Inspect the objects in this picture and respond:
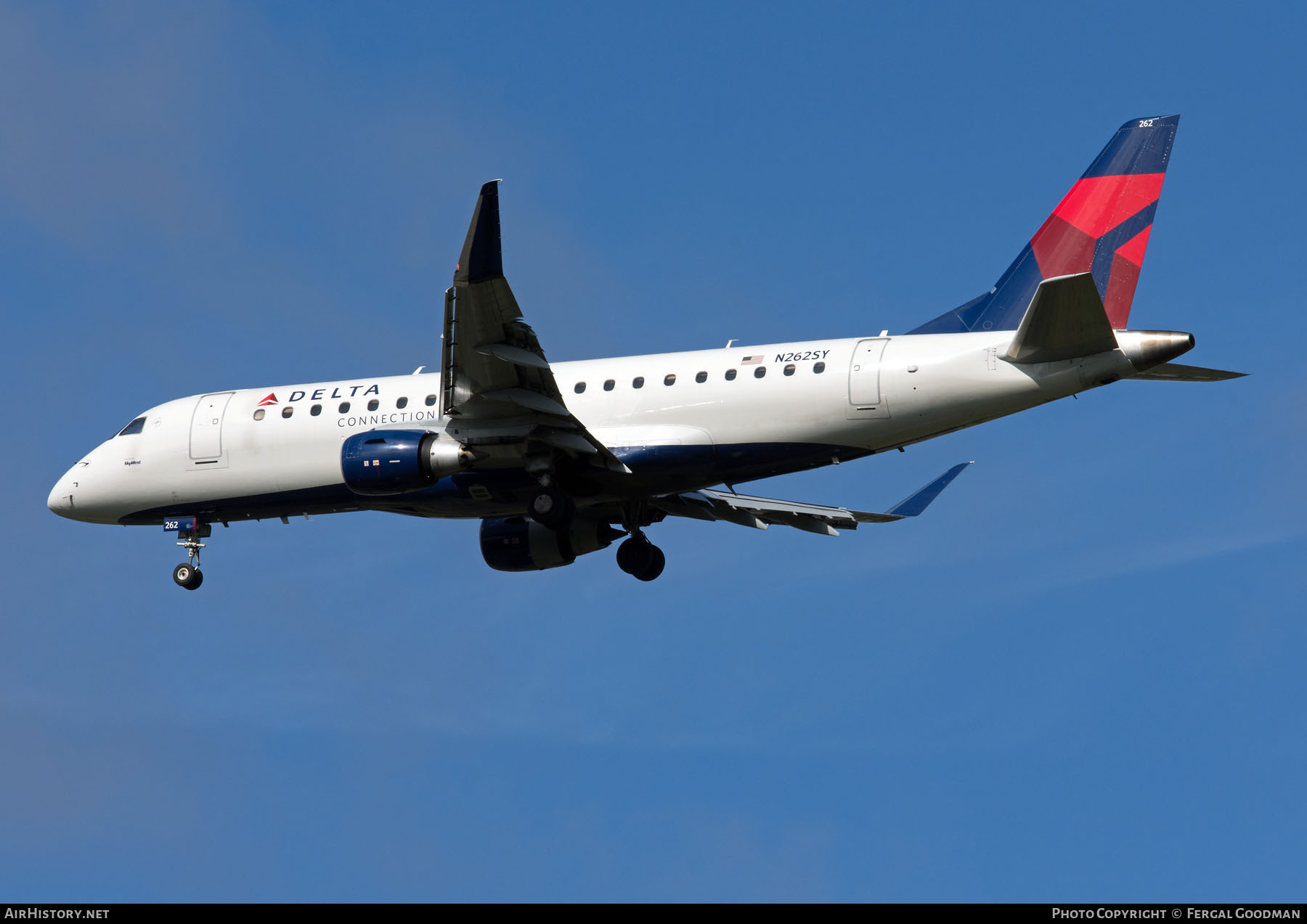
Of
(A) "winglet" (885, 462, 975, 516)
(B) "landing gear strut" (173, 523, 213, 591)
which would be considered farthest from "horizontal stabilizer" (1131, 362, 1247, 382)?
(B) "landing gear strut" (173, 523, 213, 591)

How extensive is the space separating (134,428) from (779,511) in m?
13.6

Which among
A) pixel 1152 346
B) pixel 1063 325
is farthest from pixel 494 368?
pixel 1152 346

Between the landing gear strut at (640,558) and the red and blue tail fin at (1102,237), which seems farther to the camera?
the landing gear strut at (640,558)

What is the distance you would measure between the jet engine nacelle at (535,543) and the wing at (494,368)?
472 centimetres

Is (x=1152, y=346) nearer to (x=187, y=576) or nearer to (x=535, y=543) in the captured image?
(x=535, y=543)

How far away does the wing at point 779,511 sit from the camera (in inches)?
1379

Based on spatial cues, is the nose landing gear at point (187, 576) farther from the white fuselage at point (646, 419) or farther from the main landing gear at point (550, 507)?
the main landing gear at point (550, 507)

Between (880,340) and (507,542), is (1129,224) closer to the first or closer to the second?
(880,340)

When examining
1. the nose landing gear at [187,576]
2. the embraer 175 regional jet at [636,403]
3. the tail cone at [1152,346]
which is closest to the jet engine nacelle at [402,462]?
the embraer 175 regional jet at [636,403]

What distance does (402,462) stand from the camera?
1171 inches

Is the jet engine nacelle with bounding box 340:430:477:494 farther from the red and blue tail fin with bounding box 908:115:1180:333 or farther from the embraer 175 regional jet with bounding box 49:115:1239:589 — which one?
the red and blue tail fin with bounding box 908:115:1180:333

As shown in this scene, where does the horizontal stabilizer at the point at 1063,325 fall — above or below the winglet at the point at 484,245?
below

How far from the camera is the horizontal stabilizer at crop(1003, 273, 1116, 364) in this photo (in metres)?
26.3
